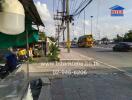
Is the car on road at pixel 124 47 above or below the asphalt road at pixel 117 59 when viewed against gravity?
above

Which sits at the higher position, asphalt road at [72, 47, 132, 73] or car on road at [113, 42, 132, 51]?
car on road at [113, 42, 132, 51]

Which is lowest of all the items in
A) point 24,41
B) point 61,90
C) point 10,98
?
point 61,90

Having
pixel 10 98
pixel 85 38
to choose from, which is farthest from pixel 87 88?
pixel 85 38

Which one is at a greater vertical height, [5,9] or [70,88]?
[5,9]

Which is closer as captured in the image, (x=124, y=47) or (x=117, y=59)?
(x=117, y=59)

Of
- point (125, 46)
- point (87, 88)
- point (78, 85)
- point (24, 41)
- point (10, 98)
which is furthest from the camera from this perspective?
point (125, 46)

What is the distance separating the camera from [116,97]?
33.8 ft

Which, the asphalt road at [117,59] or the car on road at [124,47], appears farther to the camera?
the car on road at [124,47]

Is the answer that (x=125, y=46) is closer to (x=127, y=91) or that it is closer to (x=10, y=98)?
(x=127, y=91)

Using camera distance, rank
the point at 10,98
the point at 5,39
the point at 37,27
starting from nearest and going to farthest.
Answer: the point at 10,98, the point at 5,39, the point at 37,27

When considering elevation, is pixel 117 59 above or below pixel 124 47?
below

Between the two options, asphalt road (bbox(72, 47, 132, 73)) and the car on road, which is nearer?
asphalt road (bbox(72, 47, 132, 73))

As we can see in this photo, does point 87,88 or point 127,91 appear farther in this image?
point 87,88

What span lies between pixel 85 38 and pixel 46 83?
6300cm
